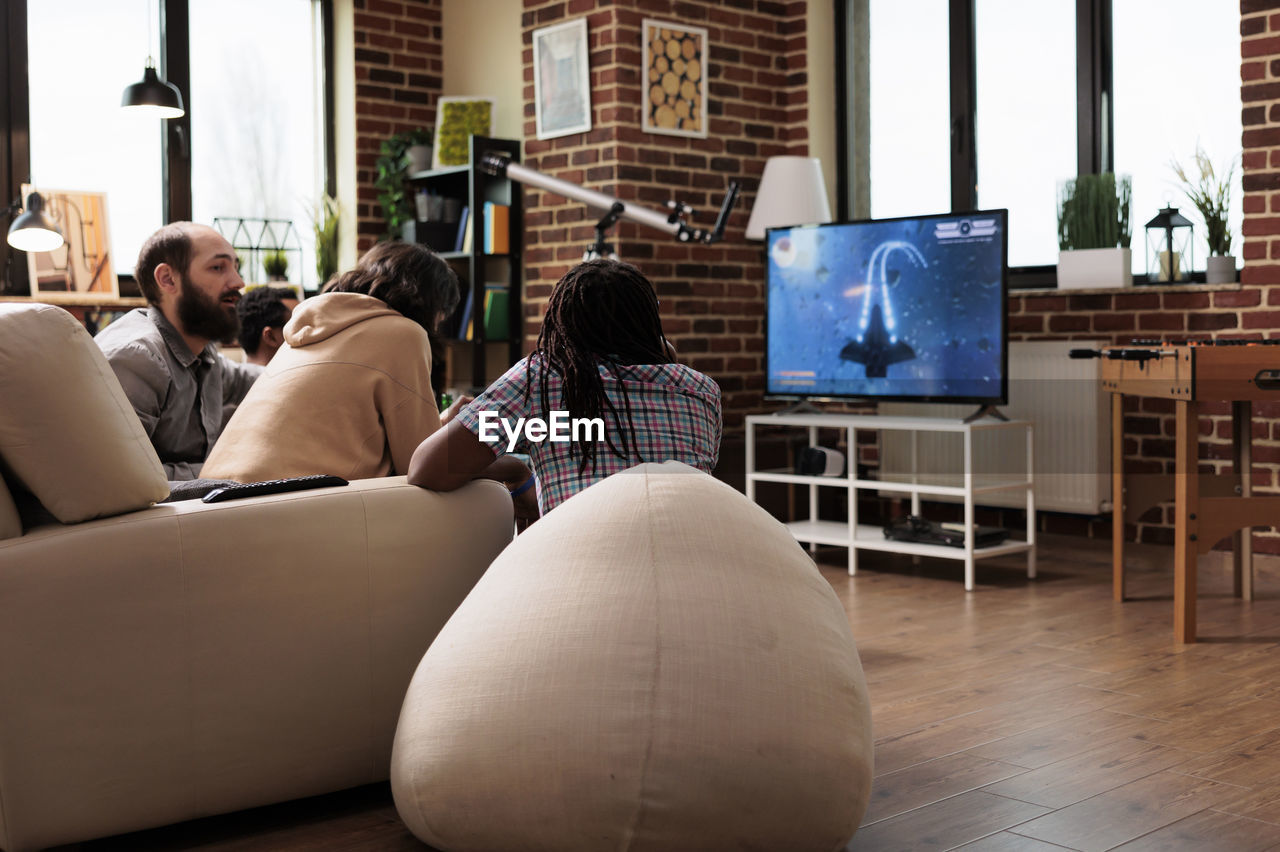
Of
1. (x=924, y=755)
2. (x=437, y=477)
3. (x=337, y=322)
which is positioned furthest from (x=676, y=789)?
(x=337, y=322)

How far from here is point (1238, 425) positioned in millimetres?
4156

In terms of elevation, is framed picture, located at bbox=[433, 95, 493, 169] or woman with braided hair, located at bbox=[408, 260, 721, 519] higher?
framed picture, located at bbox=[433, 95, 493, 169]

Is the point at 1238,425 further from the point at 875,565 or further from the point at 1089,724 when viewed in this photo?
the point at 1089,724

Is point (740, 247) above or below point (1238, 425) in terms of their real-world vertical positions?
above

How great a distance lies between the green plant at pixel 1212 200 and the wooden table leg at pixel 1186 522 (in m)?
1.35

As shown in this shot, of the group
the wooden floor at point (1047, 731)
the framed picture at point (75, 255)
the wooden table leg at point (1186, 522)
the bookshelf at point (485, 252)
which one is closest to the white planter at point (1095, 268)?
the wooden floor at point (1047, 731)

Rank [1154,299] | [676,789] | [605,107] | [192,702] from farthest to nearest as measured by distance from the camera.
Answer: [605,107] < [1154,299] < [192,702] < [676,789]

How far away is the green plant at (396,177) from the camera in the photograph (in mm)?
5996

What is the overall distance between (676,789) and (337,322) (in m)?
1.31

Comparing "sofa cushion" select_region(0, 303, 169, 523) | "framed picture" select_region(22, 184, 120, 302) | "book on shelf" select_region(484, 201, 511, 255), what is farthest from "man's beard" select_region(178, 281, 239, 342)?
"book on shelf" select_region(484, 201, 511, 255)

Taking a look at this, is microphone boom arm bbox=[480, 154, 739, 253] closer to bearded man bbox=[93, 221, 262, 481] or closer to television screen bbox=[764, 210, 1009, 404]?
television screen bbox=[764, 210, 1009, 404]

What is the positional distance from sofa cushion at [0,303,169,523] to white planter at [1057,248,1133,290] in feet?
12.4

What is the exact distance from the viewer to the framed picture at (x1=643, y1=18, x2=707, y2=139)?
5289 mm

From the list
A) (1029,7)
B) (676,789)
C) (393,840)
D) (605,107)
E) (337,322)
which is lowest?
(393,840)
